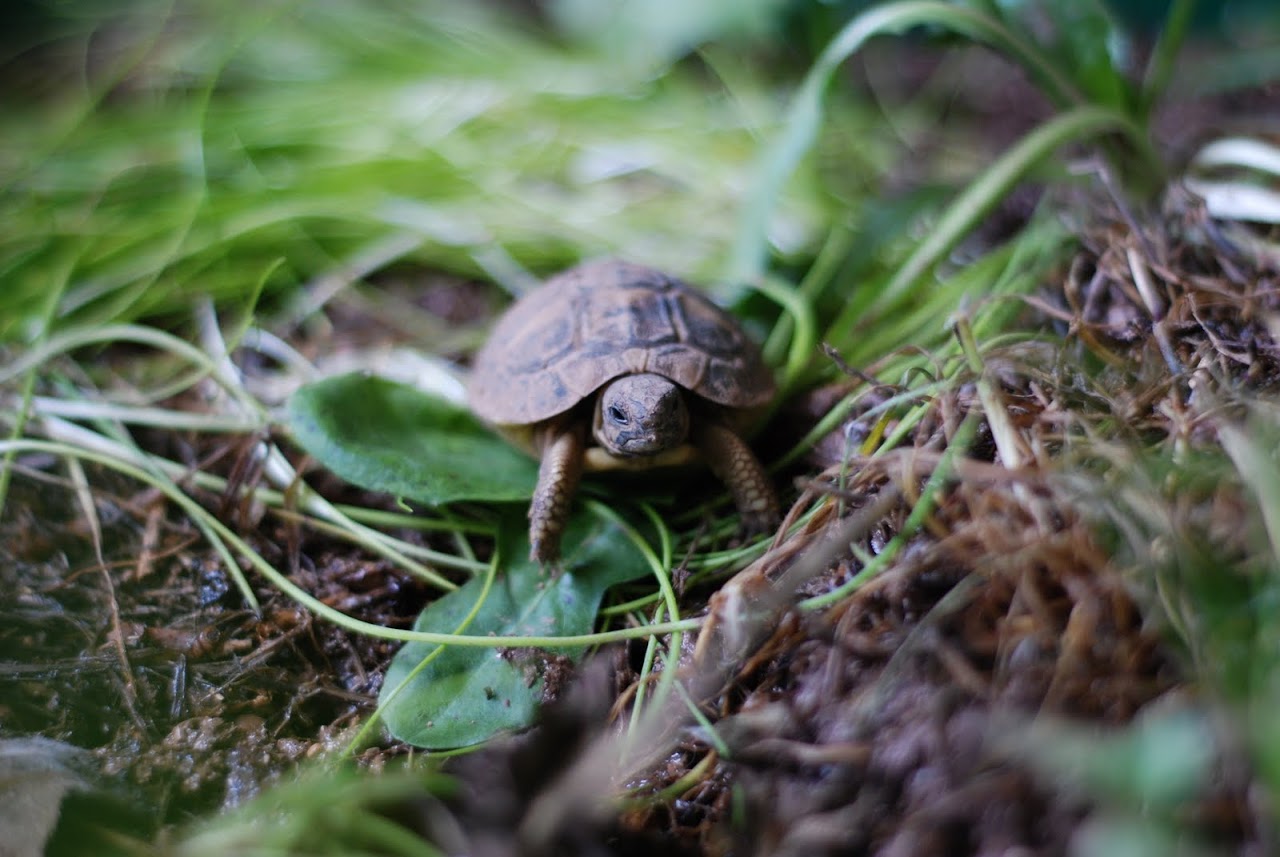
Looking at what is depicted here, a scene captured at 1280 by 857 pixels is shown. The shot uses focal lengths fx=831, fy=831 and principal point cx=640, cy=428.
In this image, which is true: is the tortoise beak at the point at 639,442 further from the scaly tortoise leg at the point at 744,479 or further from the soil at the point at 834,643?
the soil at the point at 834,643

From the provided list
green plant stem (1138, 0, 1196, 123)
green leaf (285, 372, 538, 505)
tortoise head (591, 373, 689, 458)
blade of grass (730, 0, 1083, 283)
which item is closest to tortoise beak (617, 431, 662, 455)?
tortoise head (591, 373, 689, 458)

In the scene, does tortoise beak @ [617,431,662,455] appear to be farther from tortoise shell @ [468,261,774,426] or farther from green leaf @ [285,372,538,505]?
green leaf @ [285,372,538,505]

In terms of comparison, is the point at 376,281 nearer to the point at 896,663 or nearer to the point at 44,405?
the point at 44,405

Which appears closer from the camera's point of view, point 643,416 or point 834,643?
point 834,643

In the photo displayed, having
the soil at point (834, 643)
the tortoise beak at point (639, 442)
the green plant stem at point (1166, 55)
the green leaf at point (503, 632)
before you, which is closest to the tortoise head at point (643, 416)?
the tortoise beak at point (639, 442)

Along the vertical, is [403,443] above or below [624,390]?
below

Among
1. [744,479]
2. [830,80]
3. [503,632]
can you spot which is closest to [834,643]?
[744,479]

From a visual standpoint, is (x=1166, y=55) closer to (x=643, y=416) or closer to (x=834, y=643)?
(x=643, y=416)
